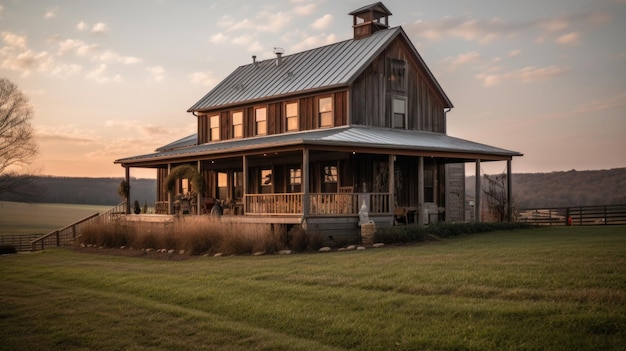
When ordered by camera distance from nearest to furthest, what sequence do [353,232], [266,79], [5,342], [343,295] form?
[5,342], [343,295], [353,232], [266,79]

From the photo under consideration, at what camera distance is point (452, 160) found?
32.8 meters

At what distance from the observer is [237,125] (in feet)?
116

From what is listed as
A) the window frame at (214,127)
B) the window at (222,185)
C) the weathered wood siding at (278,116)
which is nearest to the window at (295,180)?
the weathered wood siding at (278,116)

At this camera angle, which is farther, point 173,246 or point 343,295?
point 173,246

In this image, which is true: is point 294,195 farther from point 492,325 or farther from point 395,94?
point 492,325

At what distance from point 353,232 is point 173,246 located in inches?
266

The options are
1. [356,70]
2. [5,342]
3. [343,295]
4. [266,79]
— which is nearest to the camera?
[5,342]

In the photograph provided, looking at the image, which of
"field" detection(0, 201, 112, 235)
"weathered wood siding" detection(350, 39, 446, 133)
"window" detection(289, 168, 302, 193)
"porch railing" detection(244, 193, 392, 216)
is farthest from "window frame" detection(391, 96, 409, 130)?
"field" detection(0, 201, 112, 235)

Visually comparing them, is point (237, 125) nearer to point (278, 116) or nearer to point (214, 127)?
point (214, 127)

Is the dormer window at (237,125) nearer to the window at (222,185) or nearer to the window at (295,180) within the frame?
the window at (222,185)

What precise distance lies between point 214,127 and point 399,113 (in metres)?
10.7

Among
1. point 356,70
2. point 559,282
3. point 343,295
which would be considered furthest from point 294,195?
point 559,282

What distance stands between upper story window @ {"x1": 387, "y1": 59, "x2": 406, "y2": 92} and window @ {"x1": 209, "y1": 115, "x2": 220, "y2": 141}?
10.3 metres

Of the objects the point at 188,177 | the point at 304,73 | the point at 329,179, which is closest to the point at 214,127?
the point at 188,177
